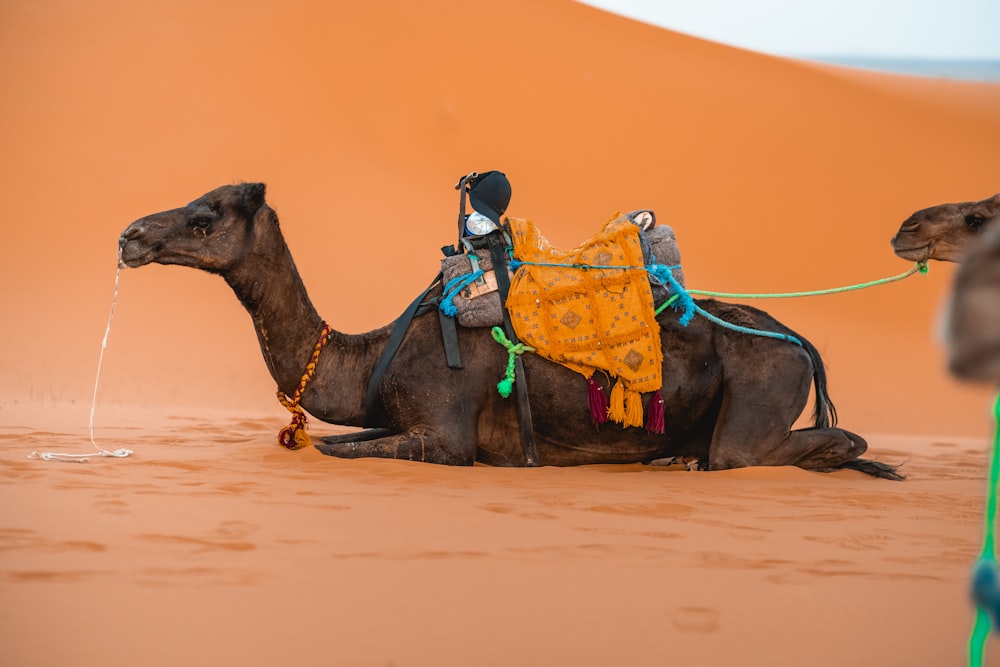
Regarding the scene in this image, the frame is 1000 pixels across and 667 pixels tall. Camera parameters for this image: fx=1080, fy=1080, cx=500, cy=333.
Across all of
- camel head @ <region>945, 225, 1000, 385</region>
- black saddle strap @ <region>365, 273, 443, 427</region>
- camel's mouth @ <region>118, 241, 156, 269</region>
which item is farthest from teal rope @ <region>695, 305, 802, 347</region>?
camel head @ <region>945, 225, 1000, 385</region>

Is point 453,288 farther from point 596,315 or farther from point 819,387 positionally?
point 819,387

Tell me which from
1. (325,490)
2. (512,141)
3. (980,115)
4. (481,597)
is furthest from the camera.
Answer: (980,115)

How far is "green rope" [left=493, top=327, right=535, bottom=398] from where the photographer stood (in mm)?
6590

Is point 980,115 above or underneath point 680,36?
underneath

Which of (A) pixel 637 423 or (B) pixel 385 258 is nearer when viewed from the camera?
(A) pixel 637 423

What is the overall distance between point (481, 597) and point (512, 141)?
1940 centimetres

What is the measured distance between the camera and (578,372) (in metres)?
6.73

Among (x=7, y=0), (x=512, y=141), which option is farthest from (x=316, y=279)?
(x=7, y=0)

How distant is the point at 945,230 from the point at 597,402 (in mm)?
2201

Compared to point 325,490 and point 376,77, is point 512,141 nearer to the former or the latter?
point 376,77

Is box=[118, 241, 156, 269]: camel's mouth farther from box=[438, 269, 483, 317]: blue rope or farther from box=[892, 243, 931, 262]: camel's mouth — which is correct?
box=[892, 243, 931, 262]: camel's mouth

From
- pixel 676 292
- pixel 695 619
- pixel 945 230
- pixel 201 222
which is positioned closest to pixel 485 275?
pixel 676 292

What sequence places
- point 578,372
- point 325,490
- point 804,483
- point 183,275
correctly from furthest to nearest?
point 183,275, point 578,372, point 804,483, point 325,490

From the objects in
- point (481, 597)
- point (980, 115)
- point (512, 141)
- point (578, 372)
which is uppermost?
point (980, 115)
